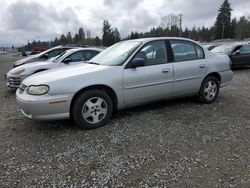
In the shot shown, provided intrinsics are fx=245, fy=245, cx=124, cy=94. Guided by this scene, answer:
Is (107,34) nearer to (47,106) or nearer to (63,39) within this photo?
(63,39)

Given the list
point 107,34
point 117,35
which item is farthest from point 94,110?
point 117,35

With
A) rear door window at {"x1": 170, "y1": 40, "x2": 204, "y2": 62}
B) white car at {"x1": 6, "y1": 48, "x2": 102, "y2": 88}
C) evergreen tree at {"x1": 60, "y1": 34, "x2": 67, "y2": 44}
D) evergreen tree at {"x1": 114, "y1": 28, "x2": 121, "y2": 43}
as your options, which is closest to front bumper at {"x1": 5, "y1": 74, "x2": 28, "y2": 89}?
white car at {"x1": 6, "y1": 48, "x2": 102, "y2": 88}

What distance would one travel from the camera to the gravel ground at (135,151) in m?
2.81

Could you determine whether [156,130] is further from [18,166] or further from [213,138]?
[18,166]

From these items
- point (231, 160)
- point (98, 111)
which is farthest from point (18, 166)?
point (231, 160)

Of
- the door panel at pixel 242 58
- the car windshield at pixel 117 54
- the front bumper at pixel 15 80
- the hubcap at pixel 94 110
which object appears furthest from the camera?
the door panel at pixel 242 58

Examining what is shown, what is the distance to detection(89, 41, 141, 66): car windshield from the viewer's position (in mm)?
4539

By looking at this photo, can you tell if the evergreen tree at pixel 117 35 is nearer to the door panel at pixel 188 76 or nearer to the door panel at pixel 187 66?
the door panel at pixel 187 66

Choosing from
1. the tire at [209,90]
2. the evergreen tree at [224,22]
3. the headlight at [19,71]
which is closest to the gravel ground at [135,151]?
the tire at [209,90]

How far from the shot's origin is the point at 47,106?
3.80 metres

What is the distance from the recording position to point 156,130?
4.07m

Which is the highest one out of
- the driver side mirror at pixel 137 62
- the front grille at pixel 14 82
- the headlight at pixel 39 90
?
the driver side mirror at pixel 137 62

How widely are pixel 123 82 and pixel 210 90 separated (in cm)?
233

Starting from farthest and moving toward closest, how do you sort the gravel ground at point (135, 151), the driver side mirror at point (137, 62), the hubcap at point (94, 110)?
the driver side mirror at point (137, 62) → the hubcap at point (94, 110) → the gravel ground at point (135, 151)
